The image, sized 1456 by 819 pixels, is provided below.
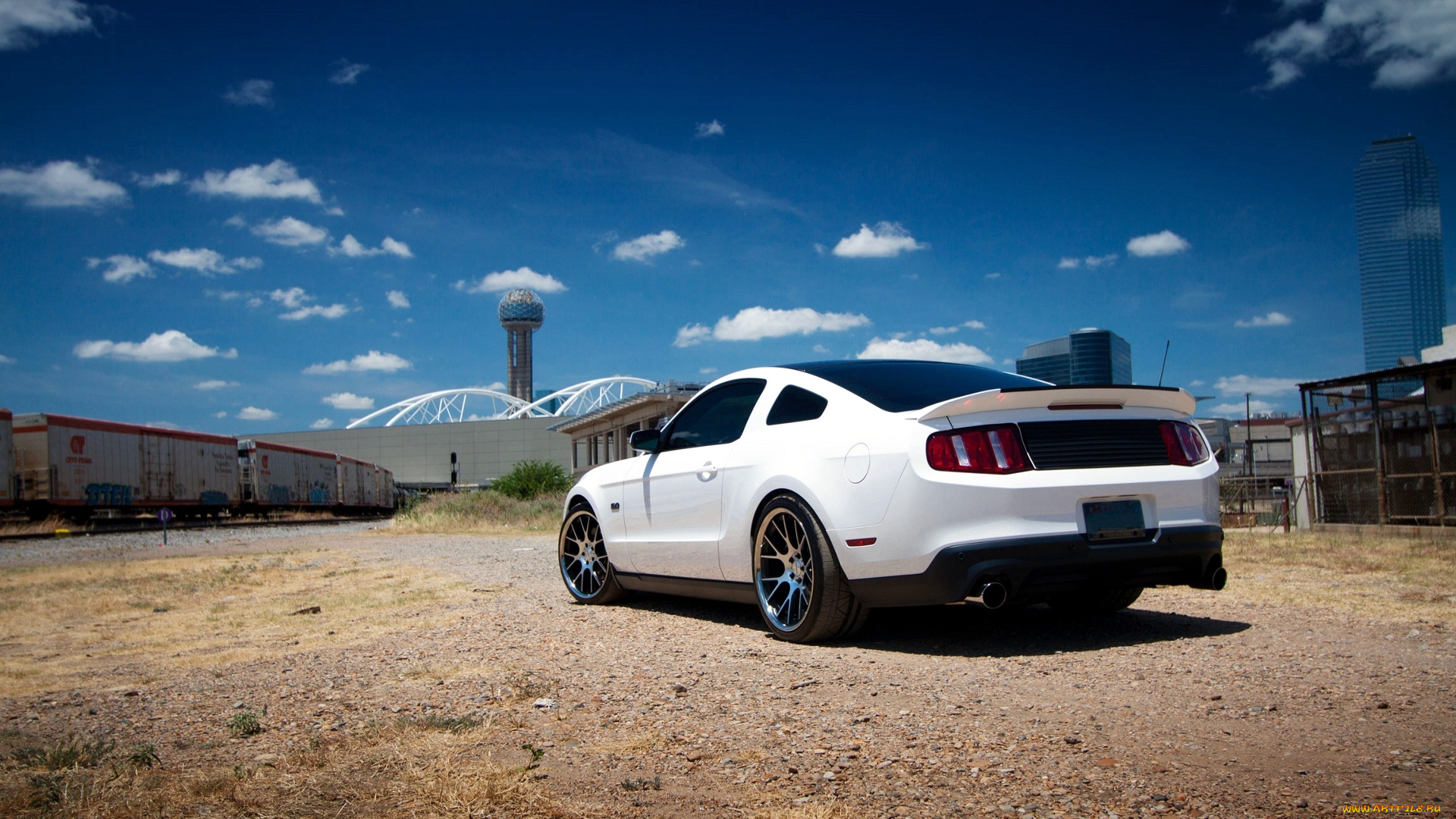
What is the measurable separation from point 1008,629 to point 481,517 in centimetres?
2130

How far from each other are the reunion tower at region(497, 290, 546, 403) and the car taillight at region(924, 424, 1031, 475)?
167 metres

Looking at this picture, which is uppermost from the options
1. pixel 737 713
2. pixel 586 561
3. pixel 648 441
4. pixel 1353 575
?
pixel 648 441

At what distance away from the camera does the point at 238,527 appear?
2400cm

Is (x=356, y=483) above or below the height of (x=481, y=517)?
above

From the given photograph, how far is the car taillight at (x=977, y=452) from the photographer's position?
400 cm

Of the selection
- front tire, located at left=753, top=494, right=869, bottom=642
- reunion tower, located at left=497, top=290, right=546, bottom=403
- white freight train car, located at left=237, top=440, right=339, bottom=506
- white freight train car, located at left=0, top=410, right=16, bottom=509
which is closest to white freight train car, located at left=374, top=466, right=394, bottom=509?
white freight train car, located at left=237, top=440, right=339, bottom=506

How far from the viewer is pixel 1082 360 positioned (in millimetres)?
13375

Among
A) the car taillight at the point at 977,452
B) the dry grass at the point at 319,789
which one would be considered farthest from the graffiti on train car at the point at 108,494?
the car taillight at the point at 977,452

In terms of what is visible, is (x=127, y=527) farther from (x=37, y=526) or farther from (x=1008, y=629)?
(x=1008, y=629)

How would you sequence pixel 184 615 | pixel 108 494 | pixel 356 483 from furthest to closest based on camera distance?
pixel 356 483 < pixel 108 494 < pixel 184 615

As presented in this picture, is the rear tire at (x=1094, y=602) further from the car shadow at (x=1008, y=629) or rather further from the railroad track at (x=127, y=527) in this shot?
the railroad track at (x=127, y=527)

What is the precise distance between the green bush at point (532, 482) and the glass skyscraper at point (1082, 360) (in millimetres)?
19893

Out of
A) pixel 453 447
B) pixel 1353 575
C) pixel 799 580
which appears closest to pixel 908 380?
pixel 799 580

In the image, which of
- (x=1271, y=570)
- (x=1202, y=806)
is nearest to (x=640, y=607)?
(x=1202, y=806)
